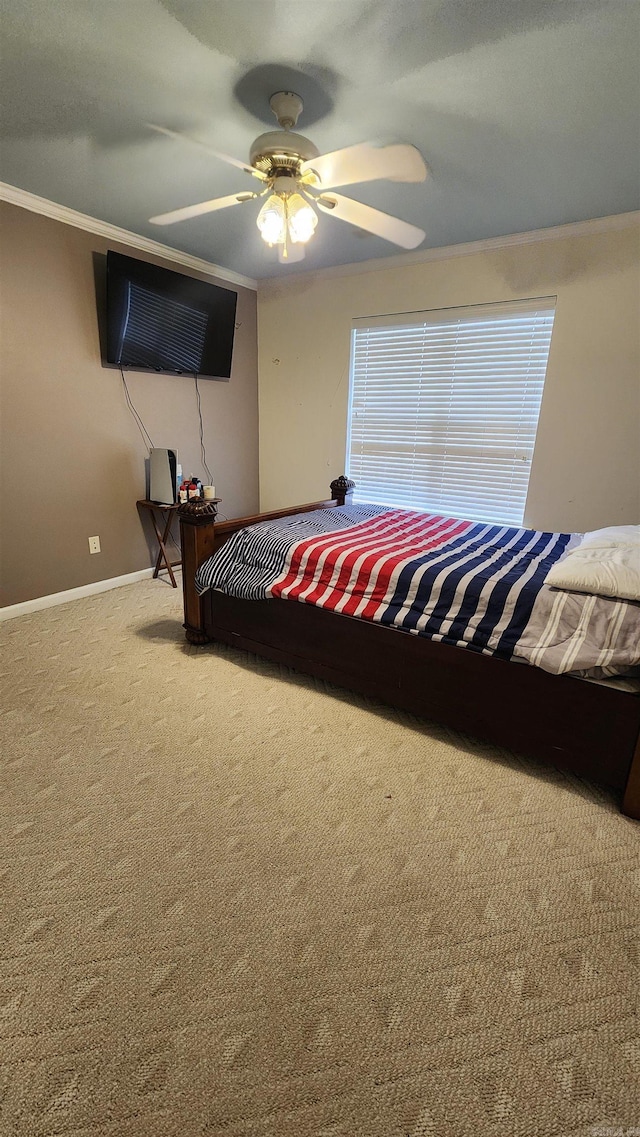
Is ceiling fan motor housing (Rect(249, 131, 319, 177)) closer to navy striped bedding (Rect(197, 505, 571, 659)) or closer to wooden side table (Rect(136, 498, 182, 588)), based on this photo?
navy striped bedding (Rect(197, 505, 571, 659))

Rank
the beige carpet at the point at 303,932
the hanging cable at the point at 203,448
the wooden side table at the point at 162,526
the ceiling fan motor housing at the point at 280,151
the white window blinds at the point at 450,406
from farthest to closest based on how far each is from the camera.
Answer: the hanging cable at the point at 203,448
the wooden side table at the point at 162,526
the white window blinds at the point at 450,406
the ceiling fan motor housing at the point at 280,151
the beige carpet at the point at 303,932

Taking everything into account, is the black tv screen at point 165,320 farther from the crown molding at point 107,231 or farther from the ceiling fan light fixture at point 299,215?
the ceiling fan light fixture at point 299,215

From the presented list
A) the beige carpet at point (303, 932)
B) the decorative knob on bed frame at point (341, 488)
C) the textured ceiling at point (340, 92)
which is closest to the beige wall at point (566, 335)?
the textured ceiling at point (340, 92)

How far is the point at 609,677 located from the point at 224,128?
259cm

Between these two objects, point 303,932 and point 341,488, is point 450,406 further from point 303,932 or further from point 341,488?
point 303,932

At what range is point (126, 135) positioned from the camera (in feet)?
6.71

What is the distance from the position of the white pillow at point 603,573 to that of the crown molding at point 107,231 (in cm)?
326

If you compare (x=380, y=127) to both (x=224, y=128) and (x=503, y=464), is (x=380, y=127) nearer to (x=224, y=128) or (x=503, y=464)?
(x=224, y=128)

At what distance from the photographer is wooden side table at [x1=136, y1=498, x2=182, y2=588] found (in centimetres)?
347

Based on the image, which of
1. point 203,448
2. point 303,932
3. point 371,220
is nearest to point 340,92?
point 371,220

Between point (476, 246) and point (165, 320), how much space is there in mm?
2120

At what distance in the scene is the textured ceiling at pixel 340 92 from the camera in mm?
1452

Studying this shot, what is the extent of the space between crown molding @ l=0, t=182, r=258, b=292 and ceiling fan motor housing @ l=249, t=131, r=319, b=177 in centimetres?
160

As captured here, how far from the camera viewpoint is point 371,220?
7.83ft
